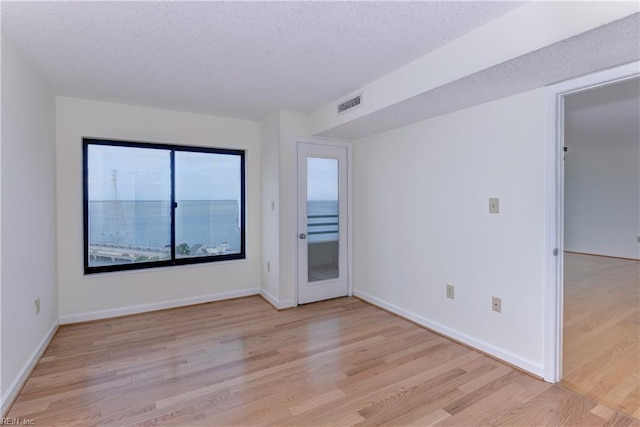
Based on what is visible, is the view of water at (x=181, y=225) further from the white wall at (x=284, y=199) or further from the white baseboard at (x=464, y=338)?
the white baseboard at (x=464, y=338)

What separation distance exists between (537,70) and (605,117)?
120 inches

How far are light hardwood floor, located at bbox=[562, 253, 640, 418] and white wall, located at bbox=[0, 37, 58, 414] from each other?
3720 millimetres

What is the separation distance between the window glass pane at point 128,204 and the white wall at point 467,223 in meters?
2.55

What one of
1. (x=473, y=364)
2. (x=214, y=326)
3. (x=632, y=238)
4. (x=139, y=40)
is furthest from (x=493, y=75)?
(x=632, y=238)

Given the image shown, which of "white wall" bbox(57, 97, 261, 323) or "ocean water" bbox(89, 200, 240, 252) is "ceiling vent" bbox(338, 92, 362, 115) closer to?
"white wall" bbox(57, 97, 261, 323)

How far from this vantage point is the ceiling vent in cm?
297

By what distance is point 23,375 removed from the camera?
85.3 inches

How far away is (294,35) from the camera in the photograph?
2.01m

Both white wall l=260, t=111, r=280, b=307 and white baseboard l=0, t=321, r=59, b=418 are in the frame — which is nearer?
white baseboard l=0, t=321, r=59, b=418

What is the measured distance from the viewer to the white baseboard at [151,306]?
130 inches

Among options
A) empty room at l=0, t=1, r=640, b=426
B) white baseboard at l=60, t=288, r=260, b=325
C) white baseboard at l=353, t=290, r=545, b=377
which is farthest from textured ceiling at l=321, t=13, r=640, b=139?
white baseboard at l=60, t=288, r=260, b=325

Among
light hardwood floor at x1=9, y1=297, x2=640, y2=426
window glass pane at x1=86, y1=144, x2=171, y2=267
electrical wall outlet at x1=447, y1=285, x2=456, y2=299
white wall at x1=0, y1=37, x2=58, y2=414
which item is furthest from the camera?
window glass pane at x1=86, y1=144, x2=171, y2=267

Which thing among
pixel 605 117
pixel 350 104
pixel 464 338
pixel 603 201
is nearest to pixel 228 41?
pixel 350 104

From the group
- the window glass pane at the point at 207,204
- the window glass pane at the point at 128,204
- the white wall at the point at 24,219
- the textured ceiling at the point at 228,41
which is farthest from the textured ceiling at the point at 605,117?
the window glass pane at the point at 128,204
